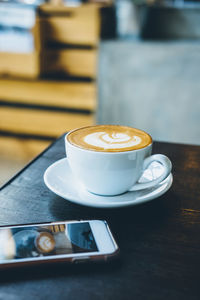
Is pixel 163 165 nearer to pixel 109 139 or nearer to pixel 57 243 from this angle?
pixel 109 139

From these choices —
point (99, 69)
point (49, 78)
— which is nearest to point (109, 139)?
point (99, 69)

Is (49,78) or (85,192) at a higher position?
(85,192)

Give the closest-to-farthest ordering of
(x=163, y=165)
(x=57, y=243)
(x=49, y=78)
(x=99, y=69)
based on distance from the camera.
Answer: (x=57, y=243), (x=163, y=165), (x=99, y=69), (x=49, y=78)

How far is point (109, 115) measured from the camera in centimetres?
211

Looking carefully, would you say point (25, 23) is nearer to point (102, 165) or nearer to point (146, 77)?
point (146, 77)

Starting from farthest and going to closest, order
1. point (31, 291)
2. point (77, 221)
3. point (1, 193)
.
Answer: point (1, 193), point (77, 221), point (31, 291)

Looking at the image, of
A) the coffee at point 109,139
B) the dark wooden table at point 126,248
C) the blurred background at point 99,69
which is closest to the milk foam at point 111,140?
the coffee at point 109,139

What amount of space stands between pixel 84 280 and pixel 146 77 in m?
1.68

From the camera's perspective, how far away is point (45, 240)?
0.47 m

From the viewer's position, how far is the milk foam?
595 mm

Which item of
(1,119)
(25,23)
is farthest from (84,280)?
(1,119)

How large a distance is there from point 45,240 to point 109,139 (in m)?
0.24

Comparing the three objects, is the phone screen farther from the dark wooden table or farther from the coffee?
the coffee

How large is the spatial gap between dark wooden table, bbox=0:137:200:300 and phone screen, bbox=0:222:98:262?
0.09 ft
